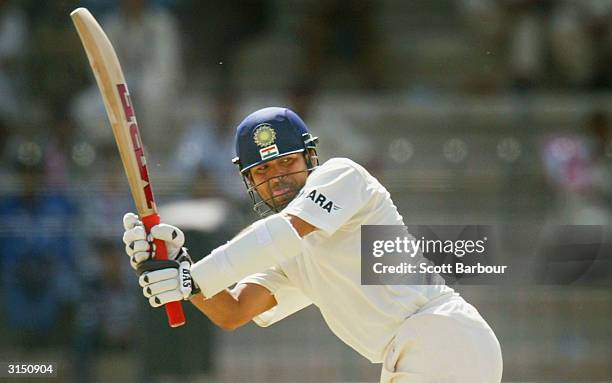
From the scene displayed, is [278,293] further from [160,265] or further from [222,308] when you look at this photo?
[160,265]

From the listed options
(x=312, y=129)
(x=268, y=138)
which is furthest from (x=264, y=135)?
(x=312, y=129)

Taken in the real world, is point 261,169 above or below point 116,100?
below

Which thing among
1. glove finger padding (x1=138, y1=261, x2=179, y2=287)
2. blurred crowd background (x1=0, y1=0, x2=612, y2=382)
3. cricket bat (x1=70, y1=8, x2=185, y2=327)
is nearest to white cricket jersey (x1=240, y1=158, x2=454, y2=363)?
glove finger padding (x1=138, y1=261, x2=179, y2=287)

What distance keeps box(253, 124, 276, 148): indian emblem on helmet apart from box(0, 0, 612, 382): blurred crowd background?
2.31m

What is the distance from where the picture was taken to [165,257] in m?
3.01

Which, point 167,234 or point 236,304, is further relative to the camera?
point 236,304

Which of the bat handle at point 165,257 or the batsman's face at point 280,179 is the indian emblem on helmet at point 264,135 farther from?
the bat handle at point 165,257

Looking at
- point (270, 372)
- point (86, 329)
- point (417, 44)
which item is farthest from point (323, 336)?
point (417, 44)

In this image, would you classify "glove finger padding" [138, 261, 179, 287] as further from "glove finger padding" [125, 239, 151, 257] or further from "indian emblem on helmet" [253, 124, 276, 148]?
"indian emblem on helmet" [253, 124, 276, 148]

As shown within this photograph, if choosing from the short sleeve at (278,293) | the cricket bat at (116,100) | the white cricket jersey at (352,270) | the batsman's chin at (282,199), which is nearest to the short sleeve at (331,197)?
the white cricket jersey at (352,270)

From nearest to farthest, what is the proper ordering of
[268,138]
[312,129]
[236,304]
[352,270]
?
[352,270]
[268,138]
[236,304]
[312,129]

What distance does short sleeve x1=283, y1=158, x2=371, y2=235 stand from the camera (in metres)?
2.93

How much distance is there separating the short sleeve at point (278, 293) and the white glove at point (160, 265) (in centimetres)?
42

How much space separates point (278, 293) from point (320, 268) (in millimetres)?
304
